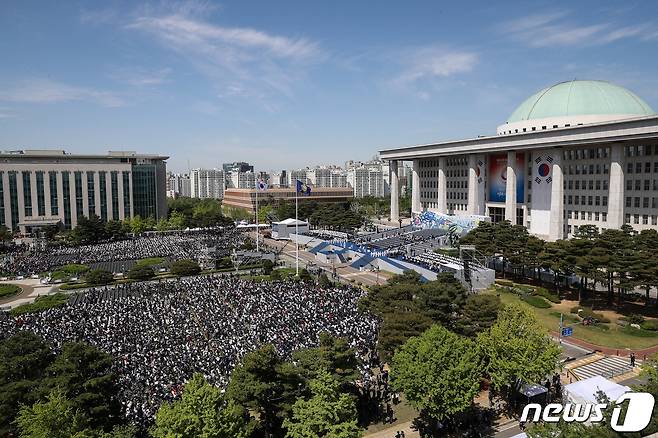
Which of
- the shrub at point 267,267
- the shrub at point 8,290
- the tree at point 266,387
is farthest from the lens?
the shrub at point 267,267

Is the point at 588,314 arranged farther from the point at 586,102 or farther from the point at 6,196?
the point at 6,196

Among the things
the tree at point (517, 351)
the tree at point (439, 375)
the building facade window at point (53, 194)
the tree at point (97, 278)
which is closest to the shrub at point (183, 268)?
the tree at point (97, 278)

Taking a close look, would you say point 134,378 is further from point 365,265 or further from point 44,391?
point 365,265

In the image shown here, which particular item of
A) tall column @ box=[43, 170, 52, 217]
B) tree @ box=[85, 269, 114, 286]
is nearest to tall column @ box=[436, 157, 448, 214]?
tree @ box=[85, 269, 114, 286]

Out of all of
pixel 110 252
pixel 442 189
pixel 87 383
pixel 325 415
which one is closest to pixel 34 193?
pixel 110 252

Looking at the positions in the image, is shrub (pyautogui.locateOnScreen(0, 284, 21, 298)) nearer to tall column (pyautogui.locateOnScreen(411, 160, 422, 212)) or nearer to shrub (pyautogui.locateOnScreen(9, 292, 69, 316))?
shrub (pyautogui.locateOnScreen(9, 292, 69, 316))

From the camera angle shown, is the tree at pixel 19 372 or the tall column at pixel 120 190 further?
the tall column at pixel 120 190

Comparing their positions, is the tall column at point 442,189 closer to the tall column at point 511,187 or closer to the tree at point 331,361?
the tall column at point 511,187
